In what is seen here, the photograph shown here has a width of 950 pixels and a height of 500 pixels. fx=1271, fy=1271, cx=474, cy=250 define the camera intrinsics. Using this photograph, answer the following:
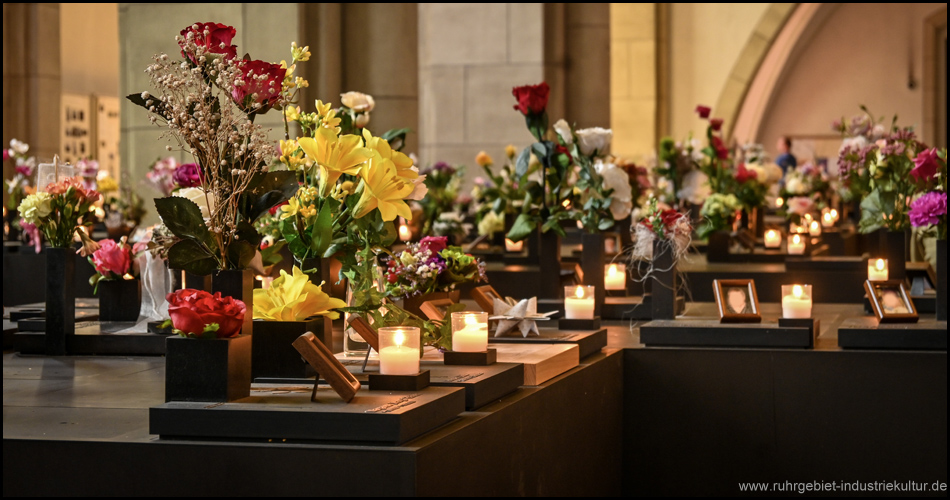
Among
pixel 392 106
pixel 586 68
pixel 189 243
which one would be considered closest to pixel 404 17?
pixel 392 106

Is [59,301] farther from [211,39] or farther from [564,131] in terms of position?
[564,131]

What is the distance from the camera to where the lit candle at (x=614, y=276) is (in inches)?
185

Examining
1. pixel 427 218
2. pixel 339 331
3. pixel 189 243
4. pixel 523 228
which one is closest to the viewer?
pixel 189 243

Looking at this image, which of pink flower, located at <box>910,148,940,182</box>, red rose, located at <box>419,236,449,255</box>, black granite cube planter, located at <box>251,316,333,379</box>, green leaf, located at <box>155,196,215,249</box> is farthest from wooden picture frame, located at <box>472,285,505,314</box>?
pink flower, located at <box>910,148,940,182</box>

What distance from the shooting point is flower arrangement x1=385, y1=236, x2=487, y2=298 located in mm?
3256

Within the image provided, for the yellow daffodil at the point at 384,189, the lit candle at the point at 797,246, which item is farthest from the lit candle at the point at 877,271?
the yellow daffodil at the point at 384,189

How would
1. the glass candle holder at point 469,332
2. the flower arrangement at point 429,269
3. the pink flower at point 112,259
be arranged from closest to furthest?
1. the glass candle holder at point 469,332
2. the flower arrangement at point 429,269
3. the pink flower at point 112,259

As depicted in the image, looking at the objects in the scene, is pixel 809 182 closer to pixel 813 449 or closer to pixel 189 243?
pixel 813 449

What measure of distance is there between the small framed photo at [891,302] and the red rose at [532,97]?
50.5 inches

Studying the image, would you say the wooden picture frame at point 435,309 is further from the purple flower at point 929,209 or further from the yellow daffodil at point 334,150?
the purple flower at point 929,209

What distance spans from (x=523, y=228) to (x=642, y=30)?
11.6 meters

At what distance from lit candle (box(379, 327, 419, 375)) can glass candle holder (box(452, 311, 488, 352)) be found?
14.3 inches

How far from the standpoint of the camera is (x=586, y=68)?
12.1m

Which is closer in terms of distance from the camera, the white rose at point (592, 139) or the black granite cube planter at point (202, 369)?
the black granite cube planter at point (202, 369)
